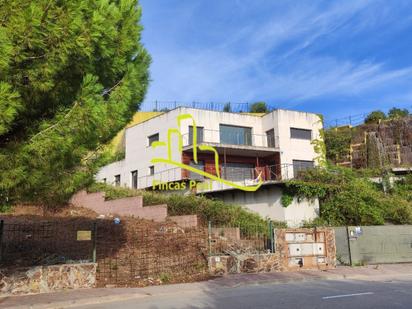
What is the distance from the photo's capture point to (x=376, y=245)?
1958 centimetres

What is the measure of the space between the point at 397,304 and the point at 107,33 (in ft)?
25.5

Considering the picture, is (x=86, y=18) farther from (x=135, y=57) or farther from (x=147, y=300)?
(x=147, y=300)

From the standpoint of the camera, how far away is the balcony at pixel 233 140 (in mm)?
31250

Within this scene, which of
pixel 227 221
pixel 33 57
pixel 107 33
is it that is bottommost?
pixel 227 221

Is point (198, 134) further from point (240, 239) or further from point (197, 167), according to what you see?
point (240, 239)

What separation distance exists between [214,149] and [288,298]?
72.4ft

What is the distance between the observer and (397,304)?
875 centimetres

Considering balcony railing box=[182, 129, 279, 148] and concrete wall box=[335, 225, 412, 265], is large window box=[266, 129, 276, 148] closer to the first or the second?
balcony railing box=[182, 129, 279, 148]

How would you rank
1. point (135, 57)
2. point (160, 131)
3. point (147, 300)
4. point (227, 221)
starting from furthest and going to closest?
point (160, 131)
point (227, 221)
point (147, 300)
point (135, 57)

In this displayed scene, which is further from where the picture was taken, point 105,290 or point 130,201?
point 130,201

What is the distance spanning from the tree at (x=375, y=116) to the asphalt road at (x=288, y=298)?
32.8 m

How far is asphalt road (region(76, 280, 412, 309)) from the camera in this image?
29.6 feet

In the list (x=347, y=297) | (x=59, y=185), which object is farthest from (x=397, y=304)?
(x=59, y=185)

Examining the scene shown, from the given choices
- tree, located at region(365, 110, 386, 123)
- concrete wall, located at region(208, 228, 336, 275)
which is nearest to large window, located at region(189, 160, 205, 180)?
concrete wall, located at region(208, 228, 336, 275)
